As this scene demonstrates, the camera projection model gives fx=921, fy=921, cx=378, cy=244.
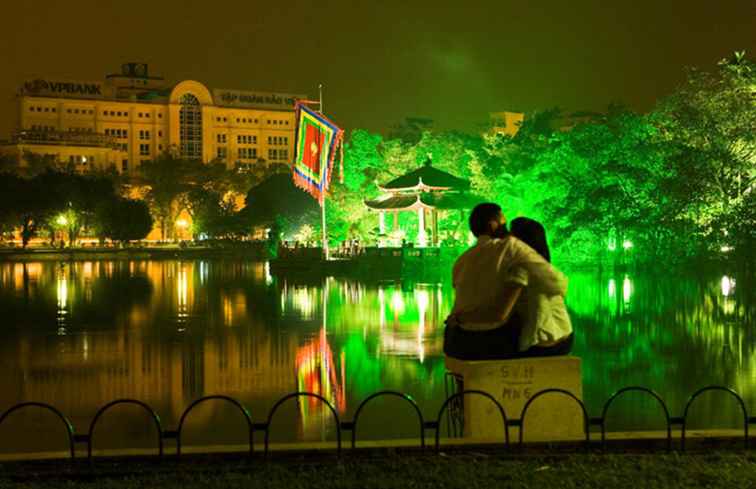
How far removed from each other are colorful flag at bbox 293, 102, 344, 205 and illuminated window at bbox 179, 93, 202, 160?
92.3m

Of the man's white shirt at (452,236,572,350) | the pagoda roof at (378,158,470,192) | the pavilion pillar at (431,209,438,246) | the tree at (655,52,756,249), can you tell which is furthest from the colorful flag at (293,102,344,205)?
the man's white shirt at (452,236,572,350)

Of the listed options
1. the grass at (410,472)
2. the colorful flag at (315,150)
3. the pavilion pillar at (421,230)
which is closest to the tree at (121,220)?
the pavilion pillar at (421,230)

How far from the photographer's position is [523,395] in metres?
7.59

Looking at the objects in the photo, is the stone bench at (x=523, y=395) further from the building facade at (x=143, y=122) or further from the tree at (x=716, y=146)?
the building facade at (x=143, y=122)

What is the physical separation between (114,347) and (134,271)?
33.8 m

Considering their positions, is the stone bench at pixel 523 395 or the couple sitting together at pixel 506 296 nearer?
the couple sitting together at pixel 506 296

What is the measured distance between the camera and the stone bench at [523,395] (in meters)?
7.52

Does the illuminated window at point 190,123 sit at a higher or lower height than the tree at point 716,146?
higher

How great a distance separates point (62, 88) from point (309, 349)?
11942 cm

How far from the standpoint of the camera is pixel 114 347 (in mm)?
17688

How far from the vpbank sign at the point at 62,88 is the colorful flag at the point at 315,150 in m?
93.1

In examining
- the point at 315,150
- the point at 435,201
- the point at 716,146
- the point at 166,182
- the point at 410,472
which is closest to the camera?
the point at 410,472

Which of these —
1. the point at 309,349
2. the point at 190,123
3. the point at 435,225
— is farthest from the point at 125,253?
the point at 190,123

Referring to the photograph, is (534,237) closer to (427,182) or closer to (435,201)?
(435,201)
